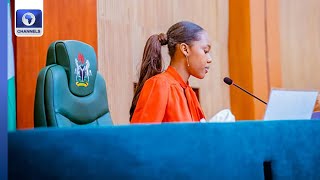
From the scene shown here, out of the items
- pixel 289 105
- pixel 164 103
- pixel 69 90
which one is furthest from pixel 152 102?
pixel 289 105

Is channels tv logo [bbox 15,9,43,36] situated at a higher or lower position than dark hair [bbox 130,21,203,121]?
higher

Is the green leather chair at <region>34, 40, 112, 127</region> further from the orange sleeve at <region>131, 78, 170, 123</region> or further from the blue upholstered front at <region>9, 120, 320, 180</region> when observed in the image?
the blue upholstered front at <region>9, 120, 320, 180</region>

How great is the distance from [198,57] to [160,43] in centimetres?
17

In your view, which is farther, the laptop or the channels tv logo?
the channels tv logo

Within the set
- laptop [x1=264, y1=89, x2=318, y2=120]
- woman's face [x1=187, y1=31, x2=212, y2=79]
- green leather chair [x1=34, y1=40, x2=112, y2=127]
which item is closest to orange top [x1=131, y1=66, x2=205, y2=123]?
woman's face [x1=187, y1=31, x2=212, y2=79]

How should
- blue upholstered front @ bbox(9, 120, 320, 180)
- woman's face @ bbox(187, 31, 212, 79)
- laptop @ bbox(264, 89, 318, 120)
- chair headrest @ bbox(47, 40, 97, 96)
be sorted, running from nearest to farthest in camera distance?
blue upholstered front @ bbox(9, 120, 320, 180), laptop @ bbox(264, 89, 318, 120), chair headrest @ bbox(47, 40, 97, 96), woman's face @ bbox(187, 31, 212, 79)

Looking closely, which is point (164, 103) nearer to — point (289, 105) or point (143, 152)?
point (289, 105)

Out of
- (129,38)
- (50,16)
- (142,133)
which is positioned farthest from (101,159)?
(129,38)

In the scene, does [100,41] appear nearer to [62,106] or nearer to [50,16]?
[50,16]

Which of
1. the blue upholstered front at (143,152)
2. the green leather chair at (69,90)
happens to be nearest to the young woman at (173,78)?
the green leather chair at (69,90)

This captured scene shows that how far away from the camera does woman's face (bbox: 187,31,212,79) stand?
83.0 inches

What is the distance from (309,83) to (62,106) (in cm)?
319

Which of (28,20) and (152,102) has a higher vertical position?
(28,20)

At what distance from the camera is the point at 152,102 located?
73.9 inches
